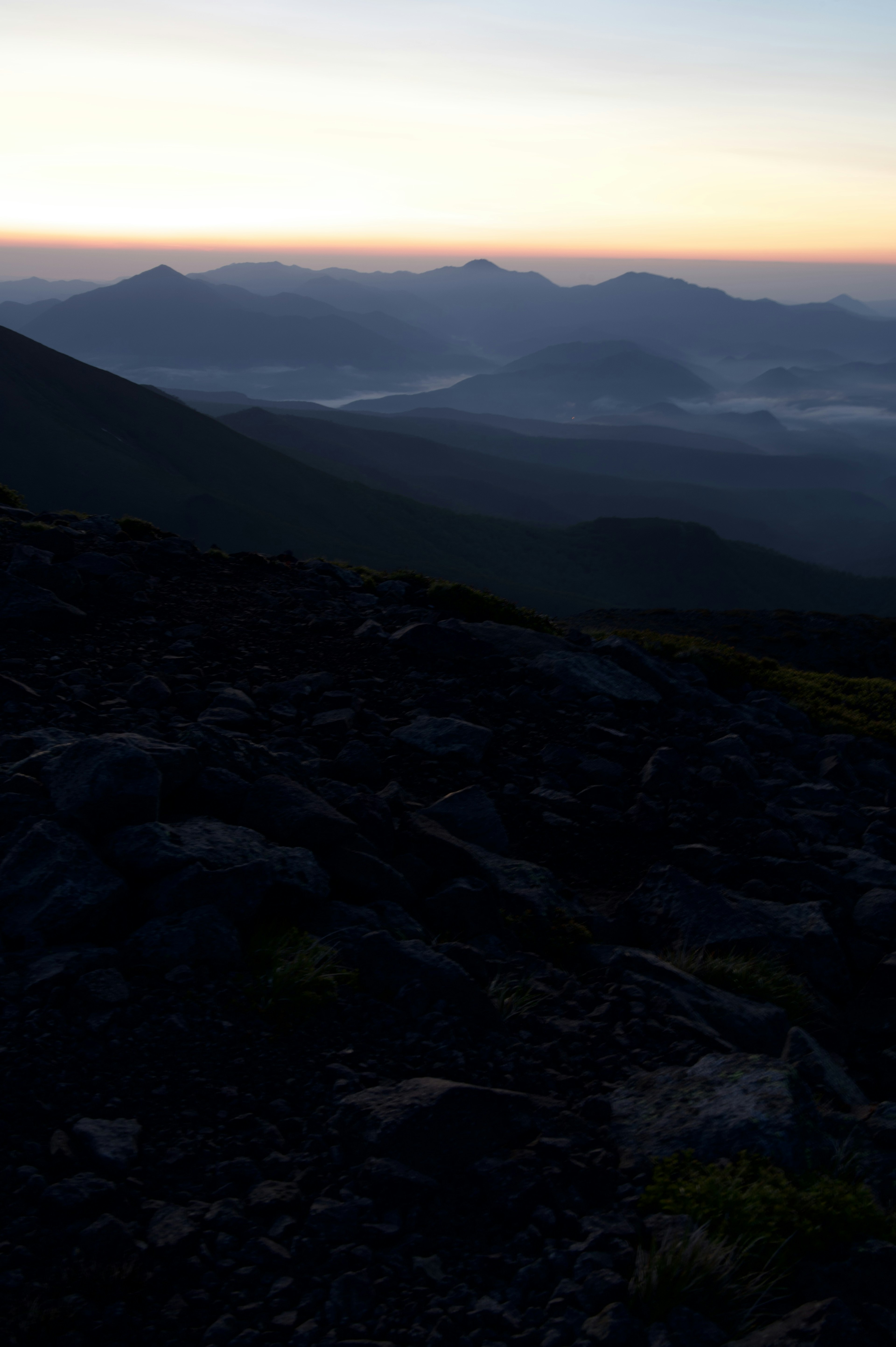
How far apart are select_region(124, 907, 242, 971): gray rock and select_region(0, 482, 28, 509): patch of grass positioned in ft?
45.6

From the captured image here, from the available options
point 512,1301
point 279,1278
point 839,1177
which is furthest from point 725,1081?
point 279,1278

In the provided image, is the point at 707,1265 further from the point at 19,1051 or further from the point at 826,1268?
the point at 19,1051

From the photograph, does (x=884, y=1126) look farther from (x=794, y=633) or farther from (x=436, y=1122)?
(x=794, y=633)

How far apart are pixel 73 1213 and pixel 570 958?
4.32m

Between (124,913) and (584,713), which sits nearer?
(124,913)

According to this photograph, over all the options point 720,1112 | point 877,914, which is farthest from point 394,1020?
point 877,914

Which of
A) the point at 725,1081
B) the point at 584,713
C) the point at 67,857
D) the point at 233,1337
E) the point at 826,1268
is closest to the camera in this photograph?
the point at 233,1337

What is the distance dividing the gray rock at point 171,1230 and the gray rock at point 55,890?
204cm

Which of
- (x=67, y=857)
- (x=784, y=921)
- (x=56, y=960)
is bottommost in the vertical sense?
(x=784, y=921)

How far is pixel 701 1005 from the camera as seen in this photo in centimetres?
685

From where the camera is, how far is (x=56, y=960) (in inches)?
219

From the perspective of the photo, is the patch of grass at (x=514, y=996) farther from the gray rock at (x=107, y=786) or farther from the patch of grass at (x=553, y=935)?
the gray rock at (x=107, y=786)

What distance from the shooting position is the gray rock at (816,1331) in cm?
383

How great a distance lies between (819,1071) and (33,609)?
9479 mm
